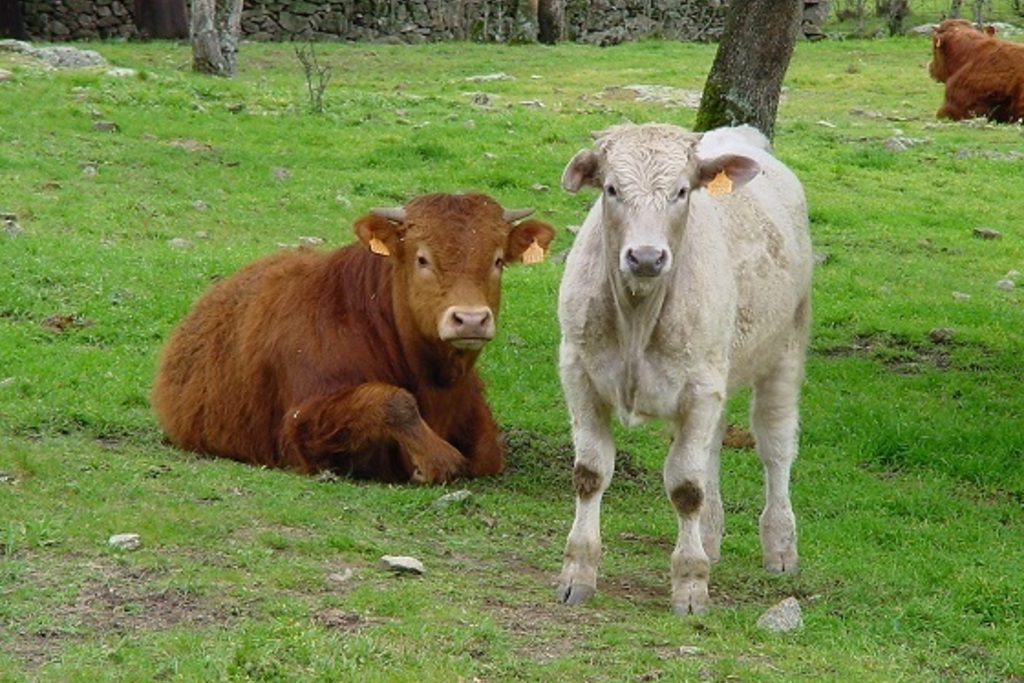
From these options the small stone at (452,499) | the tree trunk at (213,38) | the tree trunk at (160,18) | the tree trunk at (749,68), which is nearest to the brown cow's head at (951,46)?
the tree trunk at (213,38)

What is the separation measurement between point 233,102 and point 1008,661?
16274 mm

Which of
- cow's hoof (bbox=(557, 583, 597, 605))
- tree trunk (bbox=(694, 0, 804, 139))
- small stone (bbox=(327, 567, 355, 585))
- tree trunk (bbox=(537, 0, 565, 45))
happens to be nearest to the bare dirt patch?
small stone (bbox=(327, 567, 355, 585))

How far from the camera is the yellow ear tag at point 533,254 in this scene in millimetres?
10328

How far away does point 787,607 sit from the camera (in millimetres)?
7281

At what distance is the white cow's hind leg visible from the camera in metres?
8.50

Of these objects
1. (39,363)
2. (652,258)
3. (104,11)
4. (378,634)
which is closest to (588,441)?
(652,258)

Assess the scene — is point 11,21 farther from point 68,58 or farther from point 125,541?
point 125,541

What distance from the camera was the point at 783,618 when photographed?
720cm

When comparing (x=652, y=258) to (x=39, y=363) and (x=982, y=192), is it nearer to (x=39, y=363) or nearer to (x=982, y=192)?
(x=39, y=363)

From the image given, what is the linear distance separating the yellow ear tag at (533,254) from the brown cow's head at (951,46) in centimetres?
1839

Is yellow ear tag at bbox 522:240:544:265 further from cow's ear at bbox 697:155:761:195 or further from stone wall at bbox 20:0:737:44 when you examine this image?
stone wall at bbox 20:0:737:44

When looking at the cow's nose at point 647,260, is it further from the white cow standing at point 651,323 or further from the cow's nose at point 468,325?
the cow's nose at point 468,325

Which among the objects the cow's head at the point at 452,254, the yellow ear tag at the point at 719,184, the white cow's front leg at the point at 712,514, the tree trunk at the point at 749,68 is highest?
the yellow ear tag at the point at 719,184

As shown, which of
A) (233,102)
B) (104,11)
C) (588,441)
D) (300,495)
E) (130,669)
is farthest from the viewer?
(104,11)
